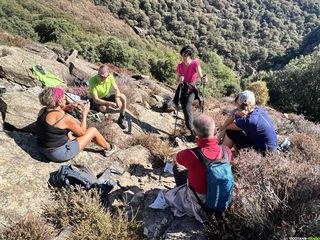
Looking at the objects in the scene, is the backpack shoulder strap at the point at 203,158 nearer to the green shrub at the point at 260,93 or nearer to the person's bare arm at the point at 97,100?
the person's bare arm at the point at 97,100

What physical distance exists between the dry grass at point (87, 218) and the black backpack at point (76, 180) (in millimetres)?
167

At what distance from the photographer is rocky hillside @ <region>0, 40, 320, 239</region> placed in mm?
3875

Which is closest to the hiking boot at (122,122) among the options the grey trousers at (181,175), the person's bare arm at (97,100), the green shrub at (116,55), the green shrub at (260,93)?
the person's bare arm at (97,100)

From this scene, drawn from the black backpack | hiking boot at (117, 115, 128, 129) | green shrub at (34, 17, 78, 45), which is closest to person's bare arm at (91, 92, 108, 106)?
hiking boot at (117, 115, 128, 129)

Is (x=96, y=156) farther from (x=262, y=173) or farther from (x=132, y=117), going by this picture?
(x=262, y=173)

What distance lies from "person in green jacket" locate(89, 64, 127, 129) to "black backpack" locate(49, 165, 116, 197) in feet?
8.39

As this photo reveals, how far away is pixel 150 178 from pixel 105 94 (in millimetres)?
2897

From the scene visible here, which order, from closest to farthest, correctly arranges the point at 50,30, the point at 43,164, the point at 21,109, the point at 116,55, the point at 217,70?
the point at 43,164 → the point at 21,109 → the point at 116,55 → the point at 50,30 → the point at 217,70

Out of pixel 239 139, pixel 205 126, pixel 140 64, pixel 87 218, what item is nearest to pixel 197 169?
pixel 205 126

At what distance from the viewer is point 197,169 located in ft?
13.8

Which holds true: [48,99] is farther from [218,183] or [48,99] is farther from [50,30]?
[50,30]

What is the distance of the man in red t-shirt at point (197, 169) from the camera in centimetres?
413

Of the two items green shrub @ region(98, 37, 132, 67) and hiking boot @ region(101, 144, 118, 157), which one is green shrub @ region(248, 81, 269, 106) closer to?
green shrub @ region(98, 37, 132, 67)

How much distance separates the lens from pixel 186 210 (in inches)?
178
